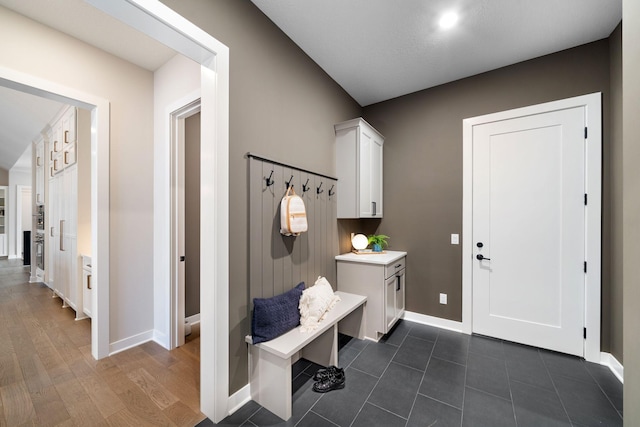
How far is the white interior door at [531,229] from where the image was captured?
2219mm

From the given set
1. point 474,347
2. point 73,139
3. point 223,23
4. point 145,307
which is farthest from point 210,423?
point 73,139

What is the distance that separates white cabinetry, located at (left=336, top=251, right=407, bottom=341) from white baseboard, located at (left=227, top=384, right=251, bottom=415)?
133cm

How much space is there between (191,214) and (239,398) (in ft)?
6.78

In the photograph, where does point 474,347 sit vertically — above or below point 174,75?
below

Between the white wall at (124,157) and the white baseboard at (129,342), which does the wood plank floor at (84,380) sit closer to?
the white baseboard at (129,342)

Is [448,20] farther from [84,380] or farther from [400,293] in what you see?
[84,380]

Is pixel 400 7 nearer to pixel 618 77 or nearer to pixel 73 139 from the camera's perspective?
pixel 618 77

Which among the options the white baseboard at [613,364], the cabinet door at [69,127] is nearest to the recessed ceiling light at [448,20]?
the white baseboard at [613,364]

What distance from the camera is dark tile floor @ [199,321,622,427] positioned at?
1.52 metres

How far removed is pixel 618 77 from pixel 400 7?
6.13 feet

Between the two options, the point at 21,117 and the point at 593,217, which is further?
the point at 21,117

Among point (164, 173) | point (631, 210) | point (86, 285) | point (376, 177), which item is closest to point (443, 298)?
point (376, 177)

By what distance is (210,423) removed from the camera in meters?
1.48

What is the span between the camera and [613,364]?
201 centimetres
